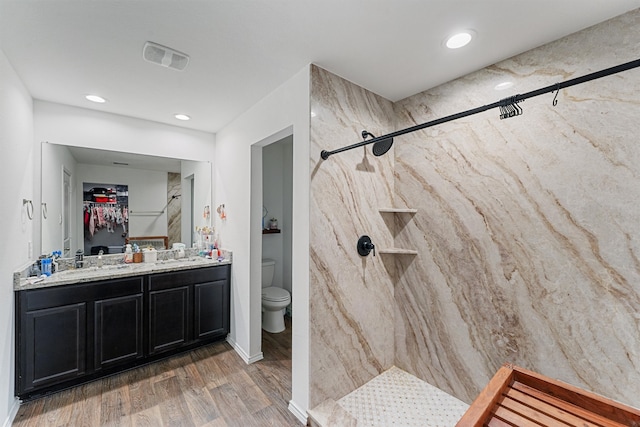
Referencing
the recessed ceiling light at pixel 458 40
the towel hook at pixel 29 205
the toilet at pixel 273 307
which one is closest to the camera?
the recessed ceiling light at pixel 458 40

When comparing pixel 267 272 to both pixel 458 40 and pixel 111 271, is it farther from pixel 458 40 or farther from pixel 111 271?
pixel 458 40

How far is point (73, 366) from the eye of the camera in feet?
7.22

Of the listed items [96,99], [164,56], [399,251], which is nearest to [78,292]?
[96,99]

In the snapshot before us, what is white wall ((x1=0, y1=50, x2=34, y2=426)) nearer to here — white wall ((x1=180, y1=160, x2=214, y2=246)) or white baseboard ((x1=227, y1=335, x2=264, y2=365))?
white wall ((x1=180, y1=160, x2=214, y2=246))

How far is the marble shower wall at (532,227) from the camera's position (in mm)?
1420

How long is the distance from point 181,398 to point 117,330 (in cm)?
84

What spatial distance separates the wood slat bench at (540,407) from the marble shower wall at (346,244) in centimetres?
105

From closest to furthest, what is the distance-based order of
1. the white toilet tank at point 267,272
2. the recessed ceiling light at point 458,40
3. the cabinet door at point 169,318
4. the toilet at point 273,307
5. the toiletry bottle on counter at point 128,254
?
1. the recessed ceiling light at point 458,40
2. the cabinet door at point 169,318
3. the toiletry bottle on counter at point 128,254
4. the toilet at point 273,307
5. the white toilet tank at point 267,272

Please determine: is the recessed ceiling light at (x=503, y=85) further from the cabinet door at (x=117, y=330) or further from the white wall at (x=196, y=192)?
the cabinet door at (x=117, y=330)

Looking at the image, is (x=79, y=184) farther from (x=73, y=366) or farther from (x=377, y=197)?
(x=377, y=197)

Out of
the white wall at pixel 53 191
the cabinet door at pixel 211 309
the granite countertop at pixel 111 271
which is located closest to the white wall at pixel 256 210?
the cabinet door at pixel 211 309

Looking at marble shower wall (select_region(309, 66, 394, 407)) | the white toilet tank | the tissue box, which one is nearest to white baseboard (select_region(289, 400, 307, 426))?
marble shower wall (select_region(309, 66, 394, 407))

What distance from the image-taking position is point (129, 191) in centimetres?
296

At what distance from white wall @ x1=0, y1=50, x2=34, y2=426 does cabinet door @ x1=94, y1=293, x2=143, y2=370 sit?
0.49 metres
